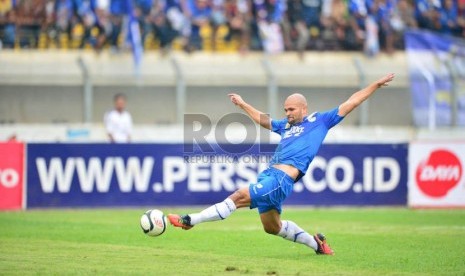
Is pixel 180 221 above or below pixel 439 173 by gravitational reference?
above

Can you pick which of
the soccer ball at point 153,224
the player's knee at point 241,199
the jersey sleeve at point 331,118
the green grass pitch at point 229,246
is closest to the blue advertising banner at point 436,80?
the green grass pitch at point 229,246

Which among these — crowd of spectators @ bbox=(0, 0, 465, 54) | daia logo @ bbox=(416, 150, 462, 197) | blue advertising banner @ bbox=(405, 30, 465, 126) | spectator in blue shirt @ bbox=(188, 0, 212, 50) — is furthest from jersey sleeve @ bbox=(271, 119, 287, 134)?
spectator in blue shirt @ bbox=(188, 0, 212, 50)

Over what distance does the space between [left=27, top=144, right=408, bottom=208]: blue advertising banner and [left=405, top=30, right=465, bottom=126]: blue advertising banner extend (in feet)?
13.3

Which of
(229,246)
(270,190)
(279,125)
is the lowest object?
(229,246)

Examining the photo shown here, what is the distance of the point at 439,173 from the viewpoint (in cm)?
2195

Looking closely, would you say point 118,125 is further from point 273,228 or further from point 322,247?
point 273,228

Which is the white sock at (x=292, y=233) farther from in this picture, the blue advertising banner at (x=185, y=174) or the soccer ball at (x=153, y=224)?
the blue advertising banner at (x=185, y=174)

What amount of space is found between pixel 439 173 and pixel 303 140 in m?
10.3

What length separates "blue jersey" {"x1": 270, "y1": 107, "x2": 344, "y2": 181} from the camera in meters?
12.4

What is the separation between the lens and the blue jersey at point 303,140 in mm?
12414

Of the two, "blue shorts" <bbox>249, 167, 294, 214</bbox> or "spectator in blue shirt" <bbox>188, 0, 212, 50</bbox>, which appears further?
"spectator in blue shirt" <bbox>188, 0, 212, 50</bbox>

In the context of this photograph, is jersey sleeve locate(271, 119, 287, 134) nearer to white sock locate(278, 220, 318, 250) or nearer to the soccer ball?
white sock locate(278, 220, 318, 250)

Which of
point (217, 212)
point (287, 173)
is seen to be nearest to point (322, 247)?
point (287, 173)

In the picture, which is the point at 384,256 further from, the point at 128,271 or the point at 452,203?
the point at 452,203
